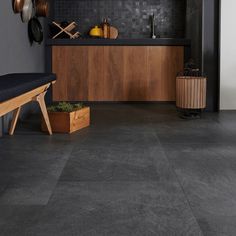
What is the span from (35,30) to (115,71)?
1309 millimetres

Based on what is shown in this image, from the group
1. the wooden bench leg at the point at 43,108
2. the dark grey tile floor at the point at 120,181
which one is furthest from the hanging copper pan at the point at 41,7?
the wooden bench leg at the point at 43,108

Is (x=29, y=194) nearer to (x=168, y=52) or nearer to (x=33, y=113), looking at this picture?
(x=33, y=113)

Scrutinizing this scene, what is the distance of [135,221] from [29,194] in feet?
2.08

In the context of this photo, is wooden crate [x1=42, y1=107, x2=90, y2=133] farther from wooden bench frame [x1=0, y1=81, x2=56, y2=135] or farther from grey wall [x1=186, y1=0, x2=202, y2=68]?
grey wall [x1=186, y1=0, x2=202, y2=68]

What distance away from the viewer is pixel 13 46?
4473mm

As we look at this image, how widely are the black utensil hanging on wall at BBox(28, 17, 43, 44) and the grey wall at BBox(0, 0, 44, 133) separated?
0.32 feet

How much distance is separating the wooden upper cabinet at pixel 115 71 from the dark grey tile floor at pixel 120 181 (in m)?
1.92

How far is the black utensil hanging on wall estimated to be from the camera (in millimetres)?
5199

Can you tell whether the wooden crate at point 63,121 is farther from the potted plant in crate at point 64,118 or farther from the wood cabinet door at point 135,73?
the wood cabinet door at point 135,73

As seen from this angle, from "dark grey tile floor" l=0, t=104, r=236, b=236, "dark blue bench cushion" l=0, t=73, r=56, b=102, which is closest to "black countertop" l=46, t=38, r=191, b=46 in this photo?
"dark grey tile floor" l=0, t=104, r=236, b=236

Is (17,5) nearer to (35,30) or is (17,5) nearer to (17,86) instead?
(35,30)

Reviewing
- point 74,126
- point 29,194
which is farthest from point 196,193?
point 74,126

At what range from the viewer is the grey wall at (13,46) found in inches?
161

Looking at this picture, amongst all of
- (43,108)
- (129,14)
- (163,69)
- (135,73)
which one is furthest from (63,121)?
(129,14)
